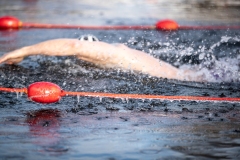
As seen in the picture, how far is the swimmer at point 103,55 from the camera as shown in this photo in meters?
6.74

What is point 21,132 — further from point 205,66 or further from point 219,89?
point 205,66

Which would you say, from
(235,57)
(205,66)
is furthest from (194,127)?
(235,57)

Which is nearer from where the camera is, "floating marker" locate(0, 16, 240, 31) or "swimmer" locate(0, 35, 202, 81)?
"swimmer" locate(0, 35, 202, 81)

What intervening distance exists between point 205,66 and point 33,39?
3.44m

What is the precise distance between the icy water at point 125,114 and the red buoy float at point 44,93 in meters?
0.12

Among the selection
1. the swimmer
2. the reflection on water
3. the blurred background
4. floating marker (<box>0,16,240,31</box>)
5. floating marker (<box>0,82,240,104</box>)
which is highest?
the blurred background

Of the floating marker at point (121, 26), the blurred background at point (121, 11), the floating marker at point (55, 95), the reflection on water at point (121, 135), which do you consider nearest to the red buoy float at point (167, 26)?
the floating marker at point (121, 26)

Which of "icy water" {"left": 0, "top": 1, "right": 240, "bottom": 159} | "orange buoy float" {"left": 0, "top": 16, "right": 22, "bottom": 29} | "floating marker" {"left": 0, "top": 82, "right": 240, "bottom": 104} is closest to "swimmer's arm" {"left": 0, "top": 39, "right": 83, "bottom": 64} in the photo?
"icy water" {"left": 0, "top": 1, "right": 240, "bottom": 159}

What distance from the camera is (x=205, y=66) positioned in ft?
24.9

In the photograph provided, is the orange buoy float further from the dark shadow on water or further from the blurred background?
the dark shadow on water

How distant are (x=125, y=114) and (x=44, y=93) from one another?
74 centimetres

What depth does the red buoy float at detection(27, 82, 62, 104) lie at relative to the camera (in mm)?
5633

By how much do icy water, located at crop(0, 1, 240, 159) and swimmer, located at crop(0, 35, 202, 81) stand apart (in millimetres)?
121

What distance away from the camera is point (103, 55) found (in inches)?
272
